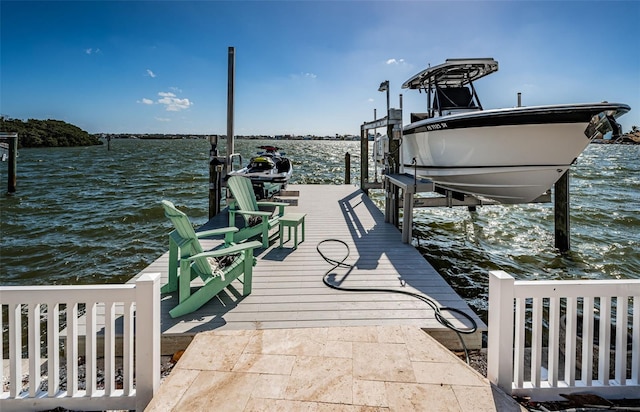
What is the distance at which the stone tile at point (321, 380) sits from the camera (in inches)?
73.7

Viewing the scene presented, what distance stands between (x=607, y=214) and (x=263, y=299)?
11462 mm

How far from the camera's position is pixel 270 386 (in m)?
1.95

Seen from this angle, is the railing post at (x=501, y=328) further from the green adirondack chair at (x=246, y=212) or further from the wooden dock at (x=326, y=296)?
the green adirondack chair at (x=246, y=212)

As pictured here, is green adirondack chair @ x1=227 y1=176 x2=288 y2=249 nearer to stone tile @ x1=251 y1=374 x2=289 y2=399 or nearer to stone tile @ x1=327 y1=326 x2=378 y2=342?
stone tile @ x1=327 y1=326 x2=378 y2=342

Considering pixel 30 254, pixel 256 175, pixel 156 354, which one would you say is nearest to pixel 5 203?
pixel 30 254

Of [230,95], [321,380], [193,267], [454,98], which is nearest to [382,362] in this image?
[321,380]

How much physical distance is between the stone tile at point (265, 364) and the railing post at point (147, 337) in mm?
471

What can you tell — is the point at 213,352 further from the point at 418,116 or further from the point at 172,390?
the point at 418,116

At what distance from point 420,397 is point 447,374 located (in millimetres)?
298

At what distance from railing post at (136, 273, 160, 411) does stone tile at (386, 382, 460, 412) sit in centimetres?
123

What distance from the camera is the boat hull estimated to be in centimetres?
477

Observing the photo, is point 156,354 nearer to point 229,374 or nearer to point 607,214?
point 229,374

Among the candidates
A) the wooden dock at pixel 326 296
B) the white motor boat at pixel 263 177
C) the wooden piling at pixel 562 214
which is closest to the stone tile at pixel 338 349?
the wooden dock at pixel 326 296

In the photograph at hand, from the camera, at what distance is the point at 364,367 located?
214 centimetres
